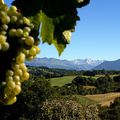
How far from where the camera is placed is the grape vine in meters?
1.22

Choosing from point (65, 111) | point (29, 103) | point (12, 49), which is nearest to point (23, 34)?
point (12, 49)

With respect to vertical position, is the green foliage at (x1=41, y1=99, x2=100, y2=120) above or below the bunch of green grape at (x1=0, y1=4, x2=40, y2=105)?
below

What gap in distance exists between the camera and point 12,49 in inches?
48.4

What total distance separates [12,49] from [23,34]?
57mm

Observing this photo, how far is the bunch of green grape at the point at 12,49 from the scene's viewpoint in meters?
1.22

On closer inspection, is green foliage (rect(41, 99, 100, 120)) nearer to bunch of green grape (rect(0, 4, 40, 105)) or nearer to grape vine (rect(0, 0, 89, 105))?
grape vine (rect(0, 0, 89, 105))

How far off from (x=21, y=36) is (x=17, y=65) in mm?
90

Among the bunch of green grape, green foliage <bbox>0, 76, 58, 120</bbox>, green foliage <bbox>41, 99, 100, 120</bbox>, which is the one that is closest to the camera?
the bunch of green grape

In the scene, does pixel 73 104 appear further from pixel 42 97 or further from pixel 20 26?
pixel 20 26

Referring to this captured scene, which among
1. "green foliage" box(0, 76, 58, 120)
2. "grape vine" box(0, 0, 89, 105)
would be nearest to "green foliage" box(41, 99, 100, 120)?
"green foliage" box(0, 76, 58, 120)

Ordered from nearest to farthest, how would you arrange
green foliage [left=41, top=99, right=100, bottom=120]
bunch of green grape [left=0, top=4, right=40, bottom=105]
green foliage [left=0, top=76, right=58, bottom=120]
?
bunch of green grape [left=0, top=4, right=40, bottom=105]
green foliage [left=41, top=99, right=100, bottom=120]
green foliage [left=0, top=76, right=58, bottom=120]

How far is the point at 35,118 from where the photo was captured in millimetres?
53031

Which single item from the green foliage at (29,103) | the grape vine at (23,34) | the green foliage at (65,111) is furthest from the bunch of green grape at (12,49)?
the green foliage at (29,103)

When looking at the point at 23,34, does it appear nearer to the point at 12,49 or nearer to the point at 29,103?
the point at 12,49
